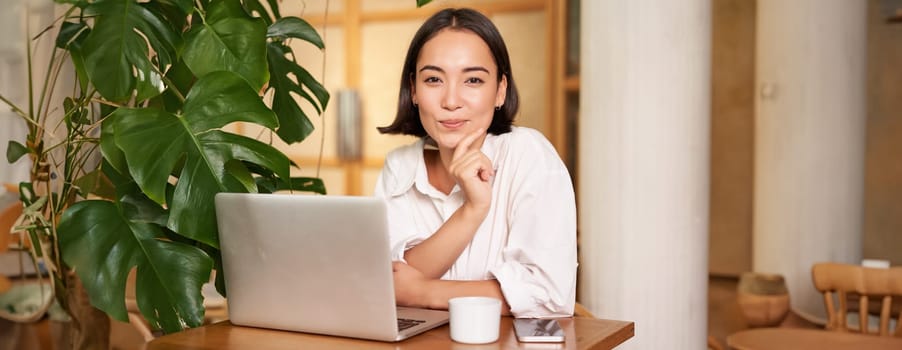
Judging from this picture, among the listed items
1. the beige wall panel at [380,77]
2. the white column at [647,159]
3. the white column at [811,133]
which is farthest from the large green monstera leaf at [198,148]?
the beige wall panel at [380,77]

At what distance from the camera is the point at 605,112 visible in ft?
8.52

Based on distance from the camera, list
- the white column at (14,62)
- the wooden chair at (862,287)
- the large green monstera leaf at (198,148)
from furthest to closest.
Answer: the wooden chair at (862,287) < the white column at (14,62) < the large green monstera leaf at (198,148)

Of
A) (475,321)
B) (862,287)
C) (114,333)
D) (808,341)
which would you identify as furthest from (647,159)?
(114,333)

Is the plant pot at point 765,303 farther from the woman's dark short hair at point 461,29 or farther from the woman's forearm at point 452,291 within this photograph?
the woman's forearm at point 452,291

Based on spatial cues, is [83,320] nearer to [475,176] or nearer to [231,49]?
[231,49]

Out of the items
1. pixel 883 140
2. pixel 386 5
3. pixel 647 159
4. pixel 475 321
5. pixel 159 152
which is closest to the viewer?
pixel 475 321

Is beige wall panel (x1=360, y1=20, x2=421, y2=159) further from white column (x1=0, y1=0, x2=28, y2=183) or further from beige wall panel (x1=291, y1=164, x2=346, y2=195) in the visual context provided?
white column (x1=0, y1=0, x2=28, y2=183)

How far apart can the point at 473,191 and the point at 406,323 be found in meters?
0.28

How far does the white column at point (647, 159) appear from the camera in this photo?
2541 mm

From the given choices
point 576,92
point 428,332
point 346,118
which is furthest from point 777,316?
point 346,118

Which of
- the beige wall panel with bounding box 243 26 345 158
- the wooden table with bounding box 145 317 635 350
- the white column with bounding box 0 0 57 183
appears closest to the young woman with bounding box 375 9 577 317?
the wooden table with bounding box 145 317 635 350

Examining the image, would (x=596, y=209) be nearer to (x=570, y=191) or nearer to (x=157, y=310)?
(x=570, y=191)

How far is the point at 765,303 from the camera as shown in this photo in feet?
11.9

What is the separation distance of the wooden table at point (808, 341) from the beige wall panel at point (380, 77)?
11.9 ft
